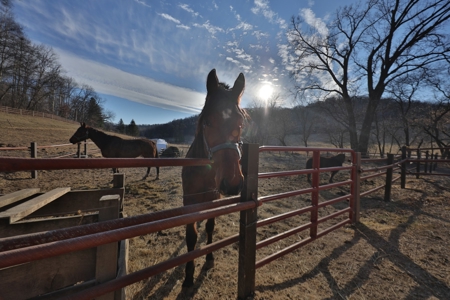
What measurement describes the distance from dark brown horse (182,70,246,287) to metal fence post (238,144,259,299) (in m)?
0.15

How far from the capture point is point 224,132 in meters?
1.83

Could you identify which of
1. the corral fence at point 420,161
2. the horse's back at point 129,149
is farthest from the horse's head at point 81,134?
the corral fence at point 420,161

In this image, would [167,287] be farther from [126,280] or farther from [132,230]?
[132,230]

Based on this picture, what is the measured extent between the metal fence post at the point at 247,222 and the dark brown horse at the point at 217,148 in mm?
155

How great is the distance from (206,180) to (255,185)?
823mm

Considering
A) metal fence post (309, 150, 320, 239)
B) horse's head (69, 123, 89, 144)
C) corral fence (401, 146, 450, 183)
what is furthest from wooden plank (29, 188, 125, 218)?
corral fence (401, 146, 450, 183)

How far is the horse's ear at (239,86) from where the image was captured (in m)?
2.16

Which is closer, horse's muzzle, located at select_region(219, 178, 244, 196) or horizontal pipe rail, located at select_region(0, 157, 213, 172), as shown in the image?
horizontal pipe rail, located at select_region(0, 157, 213, 172)

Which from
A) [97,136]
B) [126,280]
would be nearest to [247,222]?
[126,280]

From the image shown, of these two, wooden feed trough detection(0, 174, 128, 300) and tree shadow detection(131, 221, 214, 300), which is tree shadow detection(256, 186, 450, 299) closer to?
tree shadow detection(131, 221, 214, 300)

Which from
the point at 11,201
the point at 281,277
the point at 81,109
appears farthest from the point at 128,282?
the point at 81,109

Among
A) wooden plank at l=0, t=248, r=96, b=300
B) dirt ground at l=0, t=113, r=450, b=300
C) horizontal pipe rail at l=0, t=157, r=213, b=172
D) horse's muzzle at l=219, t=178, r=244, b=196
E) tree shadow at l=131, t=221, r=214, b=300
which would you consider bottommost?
tree shadow at l=131, t=221, r=214, b=300

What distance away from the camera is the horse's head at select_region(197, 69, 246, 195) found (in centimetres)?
167

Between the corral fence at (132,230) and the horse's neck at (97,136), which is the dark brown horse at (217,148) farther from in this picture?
the horse's neck at (97,136)
